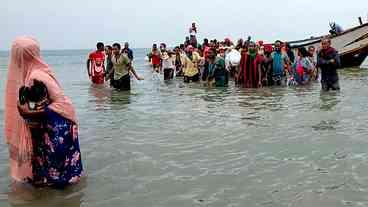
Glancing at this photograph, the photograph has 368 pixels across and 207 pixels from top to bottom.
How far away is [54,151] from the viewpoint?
4.42 metres

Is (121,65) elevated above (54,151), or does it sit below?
above

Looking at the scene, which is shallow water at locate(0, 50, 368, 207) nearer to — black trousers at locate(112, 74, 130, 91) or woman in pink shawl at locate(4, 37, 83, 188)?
woman in pink shawl at locate(4, 37, 83, 188)

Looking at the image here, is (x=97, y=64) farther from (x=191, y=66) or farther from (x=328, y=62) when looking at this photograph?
(x=328, y=62)

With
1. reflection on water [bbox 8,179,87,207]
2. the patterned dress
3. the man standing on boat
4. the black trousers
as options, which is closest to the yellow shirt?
the black trousers

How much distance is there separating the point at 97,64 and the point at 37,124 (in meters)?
12.1

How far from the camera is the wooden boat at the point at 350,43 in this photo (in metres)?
21.8

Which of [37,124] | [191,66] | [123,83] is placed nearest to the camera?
[37,124]

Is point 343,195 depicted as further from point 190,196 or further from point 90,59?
point 90,59

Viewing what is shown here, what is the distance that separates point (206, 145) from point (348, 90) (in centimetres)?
Answer: 753

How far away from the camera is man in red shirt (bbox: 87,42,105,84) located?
51.5 feet

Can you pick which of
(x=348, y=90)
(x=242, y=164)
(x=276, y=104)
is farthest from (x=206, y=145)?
(x=348, y=90)

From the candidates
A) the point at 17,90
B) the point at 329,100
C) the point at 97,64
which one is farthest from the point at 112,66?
the point at 17,90

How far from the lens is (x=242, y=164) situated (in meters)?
5.47

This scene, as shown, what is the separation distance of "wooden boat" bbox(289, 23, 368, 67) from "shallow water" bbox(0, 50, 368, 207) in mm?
12196
